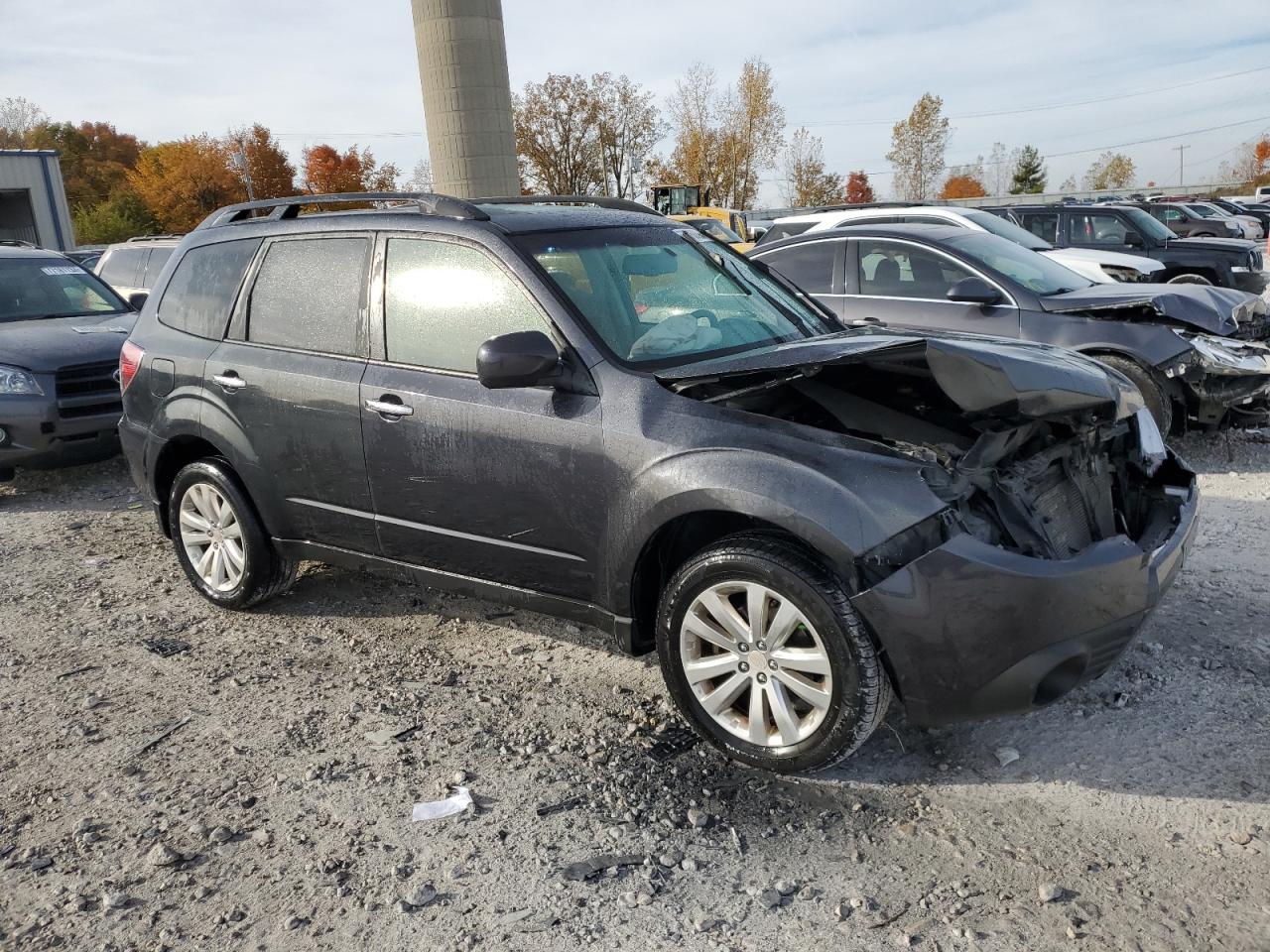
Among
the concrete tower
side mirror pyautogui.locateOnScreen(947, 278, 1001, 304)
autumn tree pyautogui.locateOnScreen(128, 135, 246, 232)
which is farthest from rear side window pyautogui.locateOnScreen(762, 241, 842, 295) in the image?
autumn tree pyautogui.locateOnScreen(128, 135, 246, 232)

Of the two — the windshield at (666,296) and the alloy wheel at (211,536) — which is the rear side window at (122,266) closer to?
the alloy wheel at (211,536)

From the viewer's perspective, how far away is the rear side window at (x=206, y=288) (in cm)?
484

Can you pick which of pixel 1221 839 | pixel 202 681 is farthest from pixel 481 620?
pixel 1221 839

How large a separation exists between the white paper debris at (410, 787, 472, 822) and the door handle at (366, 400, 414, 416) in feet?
4.98

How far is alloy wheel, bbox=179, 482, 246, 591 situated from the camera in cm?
490

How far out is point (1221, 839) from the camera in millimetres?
2906

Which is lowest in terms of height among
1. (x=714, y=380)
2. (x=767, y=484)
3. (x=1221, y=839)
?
(x=1221, y=839)

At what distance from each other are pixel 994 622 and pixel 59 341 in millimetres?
7512

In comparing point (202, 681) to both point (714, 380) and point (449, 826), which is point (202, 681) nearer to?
point (449, 826)

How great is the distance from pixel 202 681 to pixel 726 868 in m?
2.57

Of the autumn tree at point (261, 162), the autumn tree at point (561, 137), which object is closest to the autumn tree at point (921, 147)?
the autumn tree at point (561, 137)

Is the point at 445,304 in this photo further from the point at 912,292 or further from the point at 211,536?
the point at 912,292

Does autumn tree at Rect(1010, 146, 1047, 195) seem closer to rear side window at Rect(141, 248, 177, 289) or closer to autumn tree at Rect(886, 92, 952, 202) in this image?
autumn tree at Rect(886, 92, 952, 202)

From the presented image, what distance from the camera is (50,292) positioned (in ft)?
28.9
